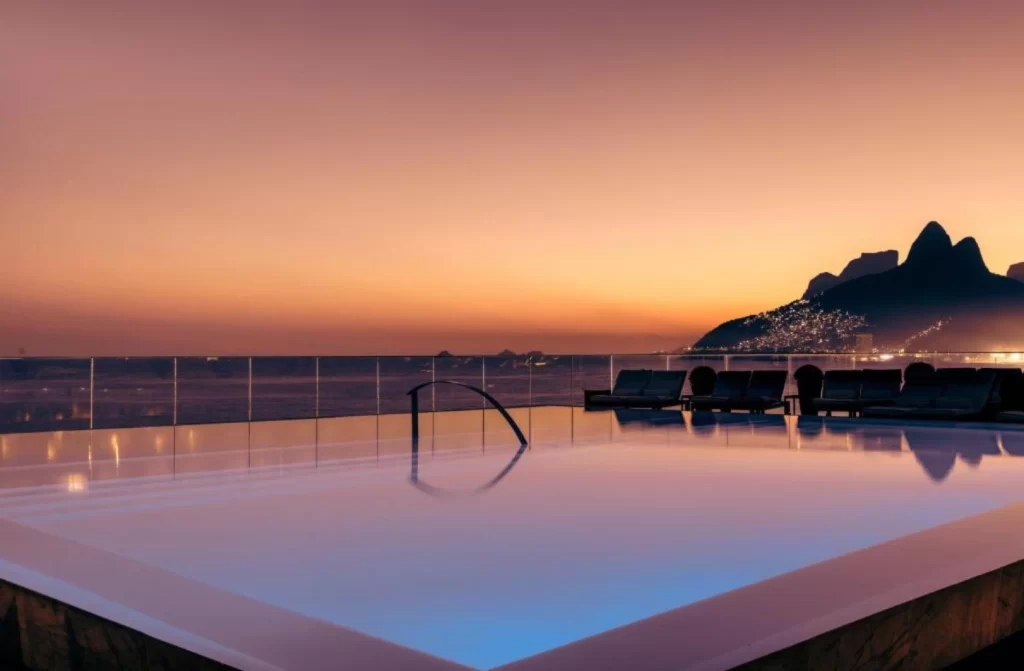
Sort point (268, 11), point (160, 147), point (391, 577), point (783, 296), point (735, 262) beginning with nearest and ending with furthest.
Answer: point (391, 577) → point (268, 11) → point (160, 147) → point (735, 262) → point (783, 296)

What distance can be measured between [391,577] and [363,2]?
11.2 meters

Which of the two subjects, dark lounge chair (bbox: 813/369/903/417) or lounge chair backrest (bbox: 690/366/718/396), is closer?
dark lounge chair (bbox: 813/369/903/417)

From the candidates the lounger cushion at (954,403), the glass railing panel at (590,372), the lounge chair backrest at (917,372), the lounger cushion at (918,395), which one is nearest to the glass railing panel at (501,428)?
the glass railing panel at (590,372)

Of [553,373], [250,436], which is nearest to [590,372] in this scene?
[553,373]

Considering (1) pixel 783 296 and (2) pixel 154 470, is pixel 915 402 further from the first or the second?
(1) pixel 783 296

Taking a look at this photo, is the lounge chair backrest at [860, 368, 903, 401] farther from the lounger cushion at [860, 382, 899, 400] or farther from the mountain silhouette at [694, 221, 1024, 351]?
the mountain silhouette at [694, 221, 1024, 351]

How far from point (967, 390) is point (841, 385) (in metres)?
1.65

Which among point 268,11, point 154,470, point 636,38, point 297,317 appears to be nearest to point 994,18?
point 636,38

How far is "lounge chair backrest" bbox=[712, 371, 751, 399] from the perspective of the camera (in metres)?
12.9

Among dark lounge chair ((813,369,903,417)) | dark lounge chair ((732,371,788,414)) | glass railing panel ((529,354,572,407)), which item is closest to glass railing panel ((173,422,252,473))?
glass railing panel ((529,354,572,407))

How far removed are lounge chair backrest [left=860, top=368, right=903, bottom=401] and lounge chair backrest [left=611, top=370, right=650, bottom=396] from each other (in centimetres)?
301

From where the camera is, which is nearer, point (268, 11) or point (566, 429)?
point (566, 429)

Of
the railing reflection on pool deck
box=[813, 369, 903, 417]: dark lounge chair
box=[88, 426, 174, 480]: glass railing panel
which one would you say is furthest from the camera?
box=[813, 369, 903, 417]: dark lounge chair

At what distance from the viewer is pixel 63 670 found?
3242 millimetres
